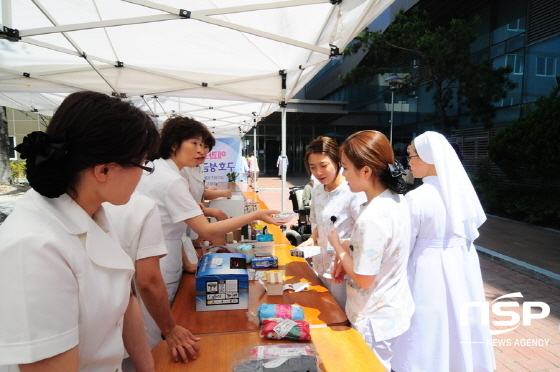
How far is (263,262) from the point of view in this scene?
230 centimetres

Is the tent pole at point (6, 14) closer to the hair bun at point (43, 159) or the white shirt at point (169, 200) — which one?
the white shirt at point (169, 200)

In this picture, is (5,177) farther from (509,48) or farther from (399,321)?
(509,48)

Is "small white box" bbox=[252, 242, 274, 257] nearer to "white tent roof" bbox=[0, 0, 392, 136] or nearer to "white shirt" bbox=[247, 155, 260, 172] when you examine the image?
"white tent roof" bbox=[0, 0, 392, 136]

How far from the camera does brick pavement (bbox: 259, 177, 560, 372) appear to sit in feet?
9.04

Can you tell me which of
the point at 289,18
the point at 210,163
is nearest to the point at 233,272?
the point at 289,18

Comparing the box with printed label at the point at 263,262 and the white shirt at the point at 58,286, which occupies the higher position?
the white shirt at the point at 58,286

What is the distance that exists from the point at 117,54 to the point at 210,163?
4.71 meters

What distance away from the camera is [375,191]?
1723 mm

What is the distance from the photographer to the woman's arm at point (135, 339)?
1.17 meters

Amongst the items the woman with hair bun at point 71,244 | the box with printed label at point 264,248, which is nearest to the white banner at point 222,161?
the box with printed label at point 264,248

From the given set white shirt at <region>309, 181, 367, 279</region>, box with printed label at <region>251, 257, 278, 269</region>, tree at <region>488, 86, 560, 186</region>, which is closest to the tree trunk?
box with printed label at <region>251, 257, 278, 269</region>

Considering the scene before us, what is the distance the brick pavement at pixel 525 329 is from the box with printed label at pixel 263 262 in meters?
2.10

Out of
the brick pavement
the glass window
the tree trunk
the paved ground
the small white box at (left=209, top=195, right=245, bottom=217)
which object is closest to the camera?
the brick pavement

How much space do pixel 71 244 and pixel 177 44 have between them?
320cm
